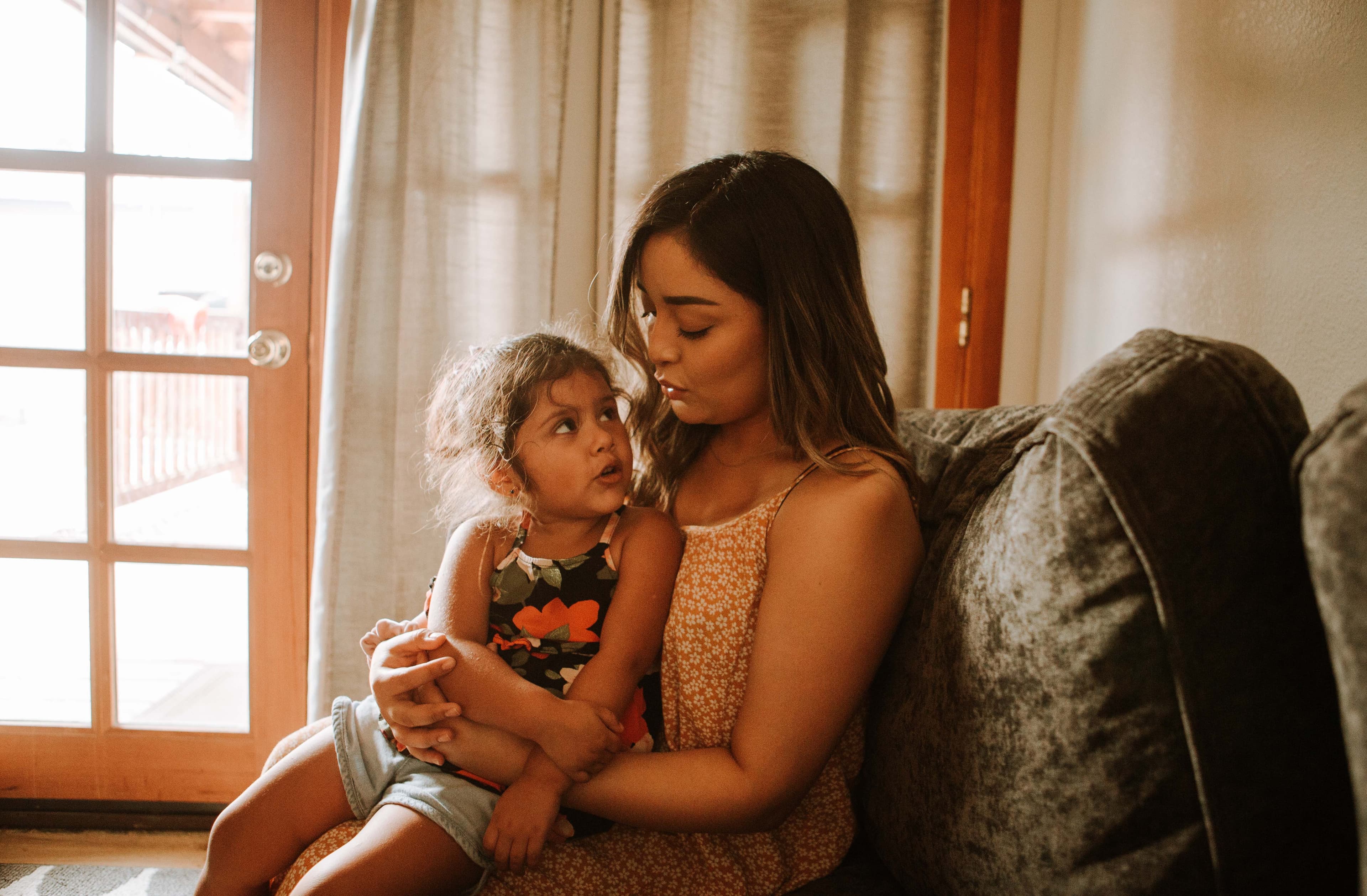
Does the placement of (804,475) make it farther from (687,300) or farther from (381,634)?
(381,634)

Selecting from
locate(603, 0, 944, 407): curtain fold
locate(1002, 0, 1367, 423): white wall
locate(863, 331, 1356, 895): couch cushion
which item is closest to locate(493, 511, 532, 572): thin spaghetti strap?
locate(863, 331, 1356, 895): couch cushion

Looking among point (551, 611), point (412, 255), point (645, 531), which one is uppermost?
point (412, 255)

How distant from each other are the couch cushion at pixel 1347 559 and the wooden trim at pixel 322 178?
6.00ft

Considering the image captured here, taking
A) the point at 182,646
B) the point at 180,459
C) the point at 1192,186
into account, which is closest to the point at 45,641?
the point at 182,646

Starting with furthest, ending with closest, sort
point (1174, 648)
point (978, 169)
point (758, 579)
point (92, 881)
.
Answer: point (978, 169) → point (92, 881) → point (758, 579) → point (1174, 648)

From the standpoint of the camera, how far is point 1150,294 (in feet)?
4.46

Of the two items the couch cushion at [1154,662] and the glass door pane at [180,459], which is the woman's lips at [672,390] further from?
the glass door pane at [180,459]

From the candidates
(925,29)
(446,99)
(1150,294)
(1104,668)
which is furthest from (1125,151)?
(446,99)

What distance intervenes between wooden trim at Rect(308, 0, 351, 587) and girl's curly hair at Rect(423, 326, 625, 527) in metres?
0.80

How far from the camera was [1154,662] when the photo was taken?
0.59m

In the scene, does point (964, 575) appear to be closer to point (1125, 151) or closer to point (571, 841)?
point (571, 841)

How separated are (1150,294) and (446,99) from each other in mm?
1496

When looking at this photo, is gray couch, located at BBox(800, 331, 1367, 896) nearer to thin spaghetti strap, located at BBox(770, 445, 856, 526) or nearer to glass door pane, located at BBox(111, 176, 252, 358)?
thin spaghetti strap, located at BBox(770, 445, 856, 526)

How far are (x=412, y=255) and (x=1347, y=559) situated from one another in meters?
1.74
